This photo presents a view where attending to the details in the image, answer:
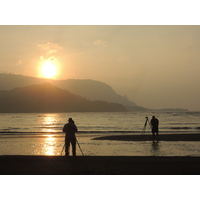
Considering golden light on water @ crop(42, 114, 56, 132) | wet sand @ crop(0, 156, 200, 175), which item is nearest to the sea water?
golden light on water @ crop(42, 114, 56, 132)

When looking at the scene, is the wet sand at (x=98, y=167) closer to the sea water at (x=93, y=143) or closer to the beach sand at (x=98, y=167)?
the beach sand at (x=98, y=167)

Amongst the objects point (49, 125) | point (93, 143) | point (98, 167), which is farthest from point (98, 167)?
point (49, 125)

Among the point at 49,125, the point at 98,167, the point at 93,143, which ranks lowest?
the point at 98,167

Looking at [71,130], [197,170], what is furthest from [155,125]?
[197,170]

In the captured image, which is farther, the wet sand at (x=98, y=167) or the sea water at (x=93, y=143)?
the sea water at (x=93, y=143)

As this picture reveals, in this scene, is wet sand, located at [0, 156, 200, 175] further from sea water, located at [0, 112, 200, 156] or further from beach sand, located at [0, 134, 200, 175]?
sea water, located at [0, 112, 200, 156]

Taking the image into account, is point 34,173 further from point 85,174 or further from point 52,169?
point 85,174

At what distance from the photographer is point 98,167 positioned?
480 inches

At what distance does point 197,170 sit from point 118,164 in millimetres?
3446

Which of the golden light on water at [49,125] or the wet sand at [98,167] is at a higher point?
the golden light on water at [49,125]

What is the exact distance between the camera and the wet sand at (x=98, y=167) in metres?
11.1

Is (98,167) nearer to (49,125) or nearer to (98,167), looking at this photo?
(98,167)

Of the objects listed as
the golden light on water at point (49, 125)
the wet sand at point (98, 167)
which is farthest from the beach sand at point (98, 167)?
the golden light on water at point (49, 125)

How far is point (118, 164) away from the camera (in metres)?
13.0
